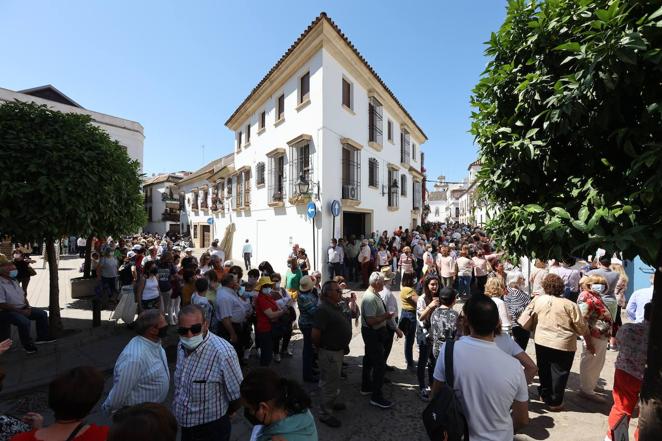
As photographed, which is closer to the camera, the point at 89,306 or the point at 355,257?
the point at 89,306

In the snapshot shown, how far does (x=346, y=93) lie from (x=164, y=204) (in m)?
32.2

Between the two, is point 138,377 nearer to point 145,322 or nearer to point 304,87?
point 145,322

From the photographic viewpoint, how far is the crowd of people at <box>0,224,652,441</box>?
1.82m

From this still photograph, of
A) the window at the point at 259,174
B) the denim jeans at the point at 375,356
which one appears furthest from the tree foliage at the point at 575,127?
the window at the point at 259,174

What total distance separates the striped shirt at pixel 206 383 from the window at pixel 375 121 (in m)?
13.1

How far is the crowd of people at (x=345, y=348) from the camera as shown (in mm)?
1823

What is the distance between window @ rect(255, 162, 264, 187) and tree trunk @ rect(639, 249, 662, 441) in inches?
577

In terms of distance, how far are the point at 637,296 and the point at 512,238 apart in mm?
3245

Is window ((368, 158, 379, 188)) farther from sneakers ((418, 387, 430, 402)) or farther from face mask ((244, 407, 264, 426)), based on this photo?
face mask ((244, 407, 264, 426))

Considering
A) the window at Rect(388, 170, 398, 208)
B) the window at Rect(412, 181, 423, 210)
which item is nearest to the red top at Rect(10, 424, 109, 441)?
the window at Rect(388, 170, 398, 208)

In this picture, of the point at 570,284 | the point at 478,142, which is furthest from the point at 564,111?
the point at 570,284

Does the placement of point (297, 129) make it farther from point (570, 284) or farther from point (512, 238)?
point (512, 238)

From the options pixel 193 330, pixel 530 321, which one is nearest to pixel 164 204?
pixel 193 330

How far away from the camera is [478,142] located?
2994 millimetres
